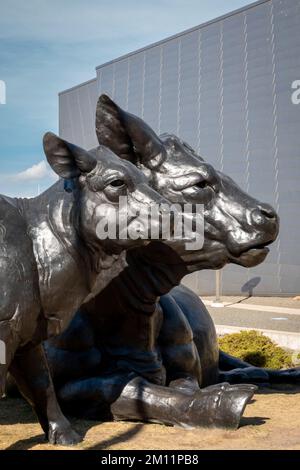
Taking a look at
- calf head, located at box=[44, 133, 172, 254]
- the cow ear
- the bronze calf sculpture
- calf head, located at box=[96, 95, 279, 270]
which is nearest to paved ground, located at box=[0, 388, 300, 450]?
the bronze calf sculpture

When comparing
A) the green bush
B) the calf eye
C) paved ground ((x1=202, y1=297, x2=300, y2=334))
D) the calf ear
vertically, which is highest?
the calf ear

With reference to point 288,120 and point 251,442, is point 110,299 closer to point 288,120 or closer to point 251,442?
point 251,442

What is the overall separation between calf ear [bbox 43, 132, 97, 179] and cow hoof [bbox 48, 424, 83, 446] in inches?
58.6

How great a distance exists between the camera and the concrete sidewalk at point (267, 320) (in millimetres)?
8609

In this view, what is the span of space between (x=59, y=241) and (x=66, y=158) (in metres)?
0.45

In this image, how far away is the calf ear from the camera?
12.0 feet

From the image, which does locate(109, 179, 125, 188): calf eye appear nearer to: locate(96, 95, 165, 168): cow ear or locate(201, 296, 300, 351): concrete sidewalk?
locate(96, 95, 165, 168): cow ear

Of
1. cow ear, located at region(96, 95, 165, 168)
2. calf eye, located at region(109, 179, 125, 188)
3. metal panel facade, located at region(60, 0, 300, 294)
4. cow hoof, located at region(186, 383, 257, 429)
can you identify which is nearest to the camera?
calf eye, located at region(109, 179, 125, 188)

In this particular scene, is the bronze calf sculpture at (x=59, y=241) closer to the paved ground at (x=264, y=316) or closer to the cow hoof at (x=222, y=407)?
the cow hoof at (x=222, y=407)

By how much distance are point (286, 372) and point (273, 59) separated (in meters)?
18.1

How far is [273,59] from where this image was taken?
75.3 feet

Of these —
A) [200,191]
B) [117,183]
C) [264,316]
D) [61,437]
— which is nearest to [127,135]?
[200,191]

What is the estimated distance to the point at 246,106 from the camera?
2359 centimetres
